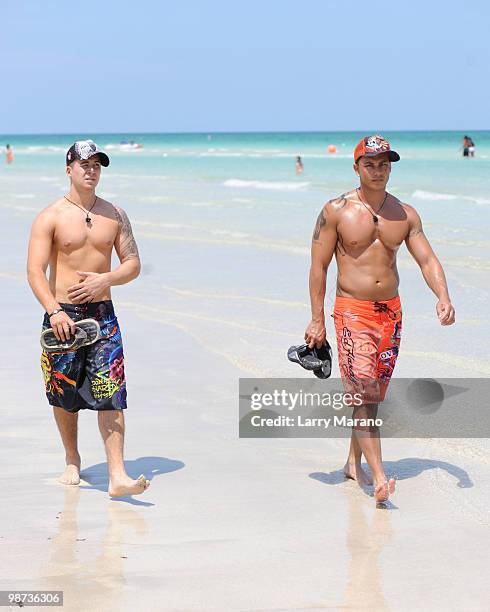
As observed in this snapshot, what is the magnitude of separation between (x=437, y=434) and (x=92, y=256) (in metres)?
2.44

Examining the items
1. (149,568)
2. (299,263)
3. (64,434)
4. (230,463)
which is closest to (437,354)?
(230,463)

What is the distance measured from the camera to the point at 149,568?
4184mm

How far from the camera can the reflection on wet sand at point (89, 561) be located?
390 centimetres

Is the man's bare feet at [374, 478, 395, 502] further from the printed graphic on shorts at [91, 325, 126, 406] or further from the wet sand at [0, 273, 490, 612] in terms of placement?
the printed graphic on shorts at [91, 325, 126, 406]

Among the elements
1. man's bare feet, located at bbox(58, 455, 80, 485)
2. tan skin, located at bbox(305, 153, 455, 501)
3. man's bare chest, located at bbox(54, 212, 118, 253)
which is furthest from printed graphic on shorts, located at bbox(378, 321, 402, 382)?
man's bare feet, located at bbox(58, 455, 80, 485)

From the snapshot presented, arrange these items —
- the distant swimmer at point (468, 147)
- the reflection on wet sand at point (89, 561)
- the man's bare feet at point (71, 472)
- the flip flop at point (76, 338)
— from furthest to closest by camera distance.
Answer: the distant swimmer at point (468, 147)
the man's bare feet at point (71, 472)
the flip flop at point (76, 338)
the reflection on wet sand at point (89, 561)

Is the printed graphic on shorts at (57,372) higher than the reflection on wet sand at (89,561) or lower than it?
higher

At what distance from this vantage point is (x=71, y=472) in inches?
209

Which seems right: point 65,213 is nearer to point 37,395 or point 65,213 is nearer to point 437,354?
point 37,395

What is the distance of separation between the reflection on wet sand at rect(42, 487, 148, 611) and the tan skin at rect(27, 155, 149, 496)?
22 cm

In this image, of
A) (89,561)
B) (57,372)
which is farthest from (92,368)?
(89,561)

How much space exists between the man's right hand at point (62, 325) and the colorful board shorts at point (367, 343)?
1305mm

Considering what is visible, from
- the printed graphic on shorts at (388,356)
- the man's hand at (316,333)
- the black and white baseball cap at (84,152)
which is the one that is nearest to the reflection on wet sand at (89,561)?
the man's hand at (316,333)

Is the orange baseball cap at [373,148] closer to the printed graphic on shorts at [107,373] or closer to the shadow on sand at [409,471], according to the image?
the printed graphic on shorts at [107,373]
